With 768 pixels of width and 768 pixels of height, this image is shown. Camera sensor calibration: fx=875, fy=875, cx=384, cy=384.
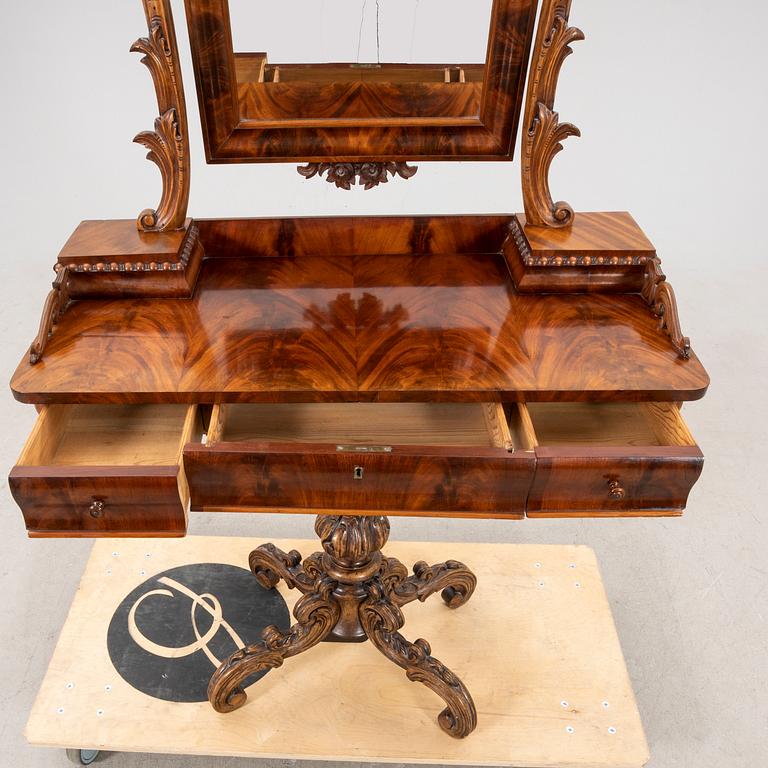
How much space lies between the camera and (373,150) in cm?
168

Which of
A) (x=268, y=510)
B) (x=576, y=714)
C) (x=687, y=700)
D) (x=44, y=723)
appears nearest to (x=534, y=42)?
(x=268, y=510)

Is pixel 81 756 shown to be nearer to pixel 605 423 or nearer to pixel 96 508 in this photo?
pixel 96 508

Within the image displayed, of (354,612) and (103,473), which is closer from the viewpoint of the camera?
(103,473)

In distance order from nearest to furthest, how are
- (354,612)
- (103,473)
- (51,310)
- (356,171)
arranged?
(103,473) → (51,310) → (356,171) → (354,612)

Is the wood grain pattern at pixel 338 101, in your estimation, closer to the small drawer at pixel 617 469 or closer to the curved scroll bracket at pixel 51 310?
the curved scroll bracket at pixel 51 310

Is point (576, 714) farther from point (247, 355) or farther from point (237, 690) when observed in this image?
point (247, 355)

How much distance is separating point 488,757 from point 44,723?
0.99m

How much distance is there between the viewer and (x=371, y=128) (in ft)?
5.46

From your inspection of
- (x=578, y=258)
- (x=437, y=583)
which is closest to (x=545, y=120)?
(x=578, y=258)

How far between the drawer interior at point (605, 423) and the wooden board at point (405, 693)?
0.70 m

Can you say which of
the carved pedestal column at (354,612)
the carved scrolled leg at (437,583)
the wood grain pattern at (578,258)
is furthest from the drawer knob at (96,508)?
the wood grain pattern at (578,258)

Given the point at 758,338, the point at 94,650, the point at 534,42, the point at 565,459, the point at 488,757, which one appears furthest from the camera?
the point at 758,338

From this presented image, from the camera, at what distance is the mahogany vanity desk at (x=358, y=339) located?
152cm

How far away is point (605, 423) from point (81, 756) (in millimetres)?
1421
